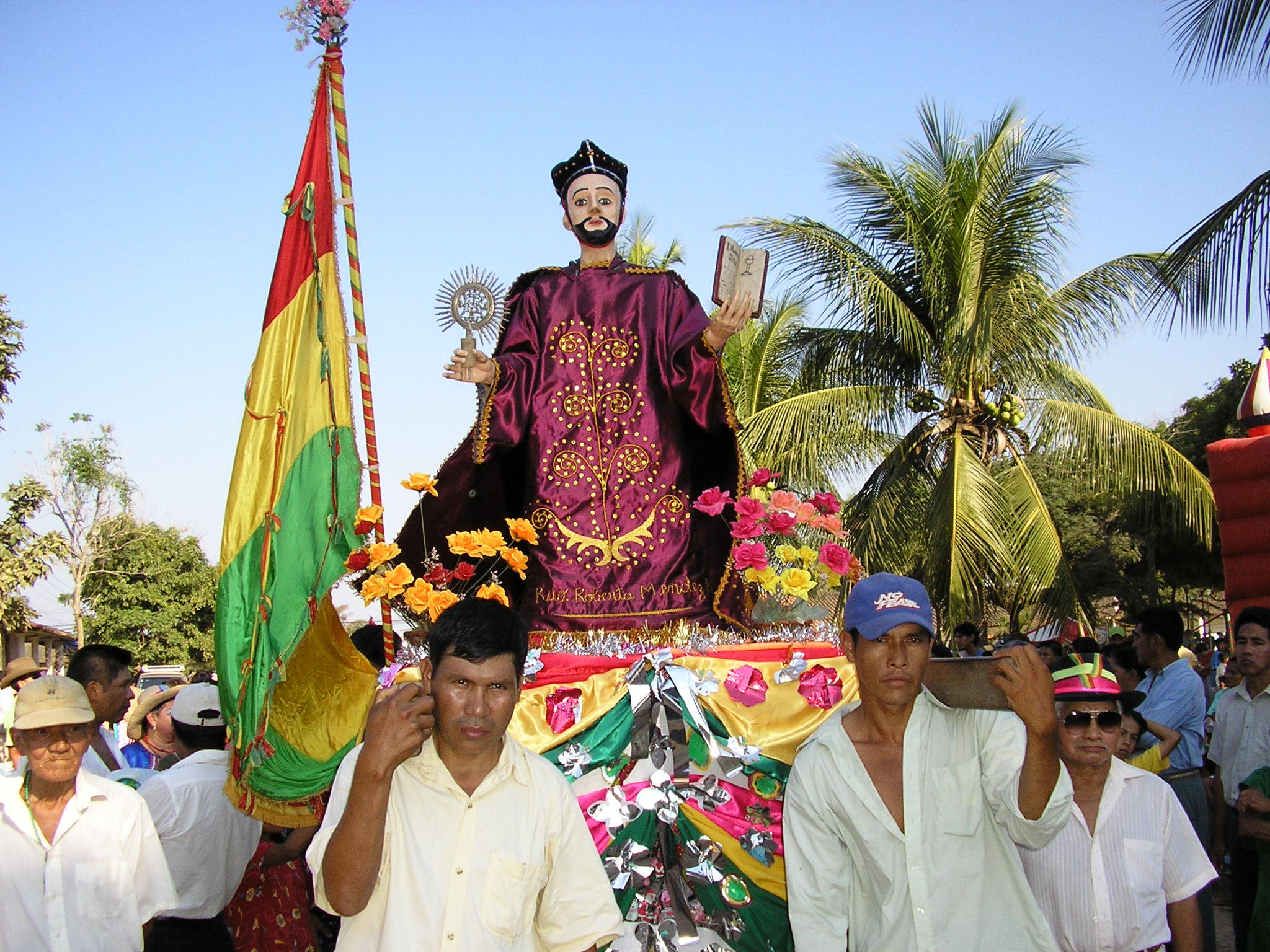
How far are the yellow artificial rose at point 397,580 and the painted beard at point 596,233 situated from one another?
2160mm

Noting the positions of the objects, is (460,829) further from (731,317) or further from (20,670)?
(20,670)

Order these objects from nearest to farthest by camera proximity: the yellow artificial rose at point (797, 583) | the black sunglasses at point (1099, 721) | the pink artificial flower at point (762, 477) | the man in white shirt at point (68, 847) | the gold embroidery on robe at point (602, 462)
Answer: the man in white shirt at point (68, 847), the black sunglasses at point (1099, 721), the yellow artificial rose at point (797, 583), the pink artificial flower at point (762, 477), the gold embroidery on robe at point (602, 462)

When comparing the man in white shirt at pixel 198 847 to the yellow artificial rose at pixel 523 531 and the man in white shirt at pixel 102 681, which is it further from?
the yellow artificial rose at pixel 523 531

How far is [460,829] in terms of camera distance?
2361mm

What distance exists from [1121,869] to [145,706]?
17.9 ft

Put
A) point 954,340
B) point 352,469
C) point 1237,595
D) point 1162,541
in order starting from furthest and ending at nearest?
point 1162,541, point 954,340, point 1237,595, point 352,469

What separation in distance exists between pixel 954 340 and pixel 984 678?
12.4 m

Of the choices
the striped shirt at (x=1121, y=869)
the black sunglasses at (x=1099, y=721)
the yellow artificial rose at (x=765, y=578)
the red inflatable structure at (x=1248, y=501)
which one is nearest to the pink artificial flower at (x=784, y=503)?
the yellow artificial rose at (x=765, y=578)

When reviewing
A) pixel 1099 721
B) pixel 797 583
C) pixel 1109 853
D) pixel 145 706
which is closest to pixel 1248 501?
pixel 797 583

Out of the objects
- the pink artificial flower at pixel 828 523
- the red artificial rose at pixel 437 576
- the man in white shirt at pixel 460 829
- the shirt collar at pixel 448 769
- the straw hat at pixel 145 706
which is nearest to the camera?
the man in white shirt at pixel 460 829

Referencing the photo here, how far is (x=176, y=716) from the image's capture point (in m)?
4.32

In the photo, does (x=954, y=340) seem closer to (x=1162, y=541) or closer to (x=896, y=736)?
(x=1162, y=541)

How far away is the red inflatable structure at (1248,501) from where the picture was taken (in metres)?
8.66

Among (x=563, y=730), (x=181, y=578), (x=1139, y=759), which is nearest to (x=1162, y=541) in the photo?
(x=1139, y=759)
